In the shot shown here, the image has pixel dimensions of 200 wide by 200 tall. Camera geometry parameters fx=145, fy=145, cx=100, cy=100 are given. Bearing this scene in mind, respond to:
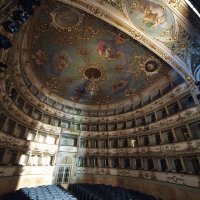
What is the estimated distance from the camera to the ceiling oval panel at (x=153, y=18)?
34.3 feet

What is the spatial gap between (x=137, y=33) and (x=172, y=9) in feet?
Result: 10.4

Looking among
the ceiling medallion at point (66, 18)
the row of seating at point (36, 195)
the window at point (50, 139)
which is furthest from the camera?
the window at point (50, 139)

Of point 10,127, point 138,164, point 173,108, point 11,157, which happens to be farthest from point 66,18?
point 138,164

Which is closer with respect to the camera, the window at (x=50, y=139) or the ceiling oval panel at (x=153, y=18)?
the ceiling oval panel at (x=153, y=18)

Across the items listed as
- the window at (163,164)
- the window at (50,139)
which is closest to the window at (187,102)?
the window at (163,164)

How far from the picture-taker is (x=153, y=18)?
11102 mm

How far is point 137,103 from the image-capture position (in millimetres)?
20141

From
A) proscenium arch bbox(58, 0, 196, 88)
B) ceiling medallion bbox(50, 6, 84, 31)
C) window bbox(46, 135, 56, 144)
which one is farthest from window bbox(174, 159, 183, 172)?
ceiling medallion bbox(50, 6, 84, 31)

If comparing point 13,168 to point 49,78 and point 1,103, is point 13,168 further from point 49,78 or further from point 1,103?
point 49,78

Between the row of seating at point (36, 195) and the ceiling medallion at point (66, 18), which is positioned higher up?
the ceiling medallion at point (66, 18)

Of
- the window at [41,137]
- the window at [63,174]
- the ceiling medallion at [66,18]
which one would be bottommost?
the window at [63,174]

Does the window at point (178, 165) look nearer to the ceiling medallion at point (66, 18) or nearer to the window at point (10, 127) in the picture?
the window at point (10, 127)

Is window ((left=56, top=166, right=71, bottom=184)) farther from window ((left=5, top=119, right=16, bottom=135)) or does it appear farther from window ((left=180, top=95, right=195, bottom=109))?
window ((left=180, top=95, right=195, bottom=109))

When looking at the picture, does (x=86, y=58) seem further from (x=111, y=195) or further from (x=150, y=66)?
(x=111, y=195)
